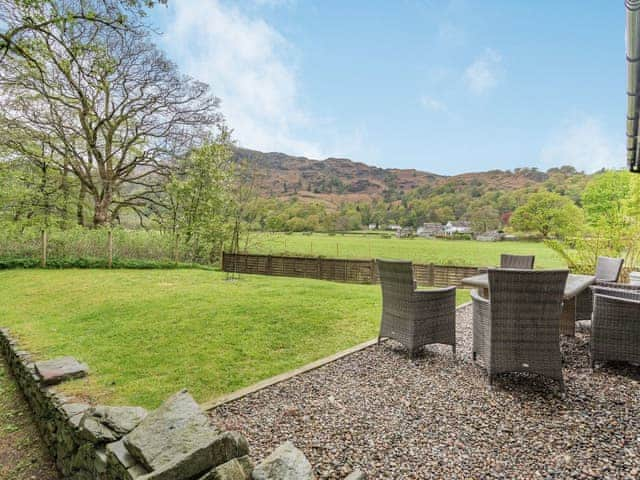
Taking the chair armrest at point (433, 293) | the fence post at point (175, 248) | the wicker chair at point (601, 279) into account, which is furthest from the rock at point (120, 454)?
the fence post at point (175, 248)

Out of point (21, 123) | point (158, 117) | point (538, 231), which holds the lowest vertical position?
point (538, 231)

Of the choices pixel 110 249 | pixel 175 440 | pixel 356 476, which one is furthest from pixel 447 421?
pixel 110 249

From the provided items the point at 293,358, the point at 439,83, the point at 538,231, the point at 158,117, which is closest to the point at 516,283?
the point at 293,358

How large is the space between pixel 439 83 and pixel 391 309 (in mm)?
17205

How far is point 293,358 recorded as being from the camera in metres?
3.36

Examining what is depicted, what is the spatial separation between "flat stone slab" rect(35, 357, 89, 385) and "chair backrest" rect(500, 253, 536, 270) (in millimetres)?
4988

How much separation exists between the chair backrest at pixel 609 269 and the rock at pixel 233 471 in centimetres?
484

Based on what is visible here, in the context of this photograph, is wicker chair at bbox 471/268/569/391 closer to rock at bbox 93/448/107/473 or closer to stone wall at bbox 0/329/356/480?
stone wall at bbox 0/329/356/480

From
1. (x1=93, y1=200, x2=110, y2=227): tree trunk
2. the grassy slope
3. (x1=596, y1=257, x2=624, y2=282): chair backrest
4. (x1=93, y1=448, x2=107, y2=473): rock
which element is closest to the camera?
(x1=93, y1=448, x2=107, y2=473): rock

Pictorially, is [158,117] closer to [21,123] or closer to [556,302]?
[21,123]

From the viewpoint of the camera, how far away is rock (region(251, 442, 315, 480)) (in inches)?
58.7

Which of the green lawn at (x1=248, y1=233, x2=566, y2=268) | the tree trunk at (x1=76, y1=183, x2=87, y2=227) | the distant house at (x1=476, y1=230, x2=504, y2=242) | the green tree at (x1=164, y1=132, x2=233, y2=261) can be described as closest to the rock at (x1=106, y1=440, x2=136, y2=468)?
the green lawn at (x1=248, y1=233, x2=566, y2=268)

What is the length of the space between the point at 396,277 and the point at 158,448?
239 centimetres

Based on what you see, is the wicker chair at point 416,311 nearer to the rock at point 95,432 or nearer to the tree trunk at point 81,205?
the rock at point 95,432
